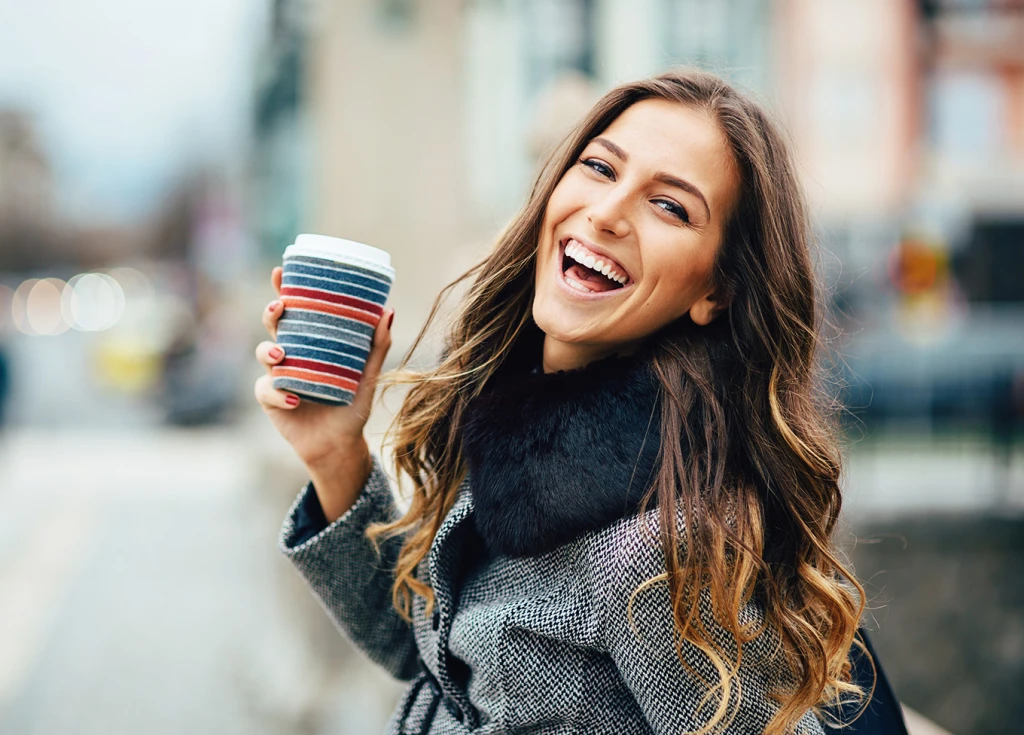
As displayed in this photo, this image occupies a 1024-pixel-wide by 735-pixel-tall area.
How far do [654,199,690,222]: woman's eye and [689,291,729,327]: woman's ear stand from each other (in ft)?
0.45

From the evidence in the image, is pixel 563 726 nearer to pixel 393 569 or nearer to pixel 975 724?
pixel 393 569

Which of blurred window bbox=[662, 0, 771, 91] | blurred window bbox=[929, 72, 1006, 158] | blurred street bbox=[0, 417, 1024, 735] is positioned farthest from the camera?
blurred window bbox=[929, 72, 1006, 158]

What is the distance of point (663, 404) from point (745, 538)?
232 millimetres

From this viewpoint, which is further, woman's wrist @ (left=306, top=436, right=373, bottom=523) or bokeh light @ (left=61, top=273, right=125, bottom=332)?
bokeh light @ (left=61, top=273, right=125, bottom=332)

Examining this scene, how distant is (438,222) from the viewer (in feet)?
18.6

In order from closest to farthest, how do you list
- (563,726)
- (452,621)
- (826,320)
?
(563,726) → (452,621) → (826,320)

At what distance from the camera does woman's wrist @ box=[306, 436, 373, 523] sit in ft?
6.13

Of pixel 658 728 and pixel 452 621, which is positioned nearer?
pixel 658 728

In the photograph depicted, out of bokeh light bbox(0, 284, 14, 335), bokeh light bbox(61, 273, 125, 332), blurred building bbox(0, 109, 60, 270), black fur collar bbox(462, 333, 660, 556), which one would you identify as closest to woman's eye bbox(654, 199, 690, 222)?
black fur collar bbox(462, 333, 660, 556)

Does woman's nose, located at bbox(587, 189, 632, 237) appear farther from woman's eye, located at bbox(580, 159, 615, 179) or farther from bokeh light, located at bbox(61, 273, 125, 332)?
bokeh light, located at bbox(61, 273, 125, 332)

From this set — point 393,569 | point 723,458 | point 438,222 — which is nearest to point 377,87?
point 438,222

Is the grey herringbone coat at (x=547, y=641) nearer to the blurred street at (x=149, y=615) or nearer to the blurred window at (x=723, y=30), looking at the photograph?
the blurred street at (x=149, y=615)

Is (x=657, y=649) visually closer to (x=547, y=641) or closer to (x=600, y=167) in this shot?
(x=547, y=641)

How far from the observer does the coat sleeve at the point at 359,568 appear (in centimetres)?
189
